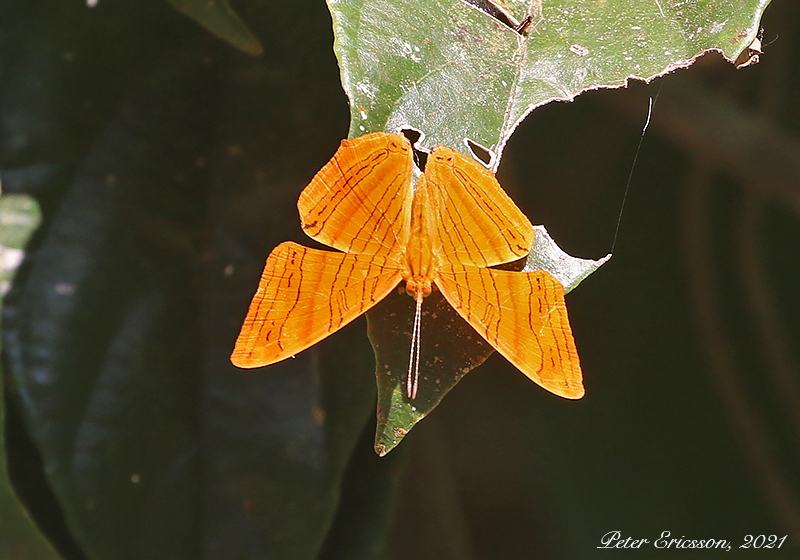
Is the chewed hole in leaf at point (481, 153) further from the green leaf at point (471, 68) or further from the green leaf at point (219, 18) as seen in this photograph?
the green leaf at point (219, 18)

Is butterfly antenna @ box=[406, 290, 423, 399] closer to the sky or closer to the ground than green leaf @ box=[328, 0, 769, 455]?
closer to the ground

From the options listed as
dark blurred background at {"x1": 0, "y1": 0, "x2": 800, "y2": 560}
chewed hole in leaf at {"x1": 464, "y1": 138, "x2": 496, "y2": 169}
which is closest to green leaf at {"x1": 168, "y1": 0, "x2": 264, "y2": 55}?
dark blurred background at {"x1": 0, "y1": 0, "x2": 800, "y2": 560}

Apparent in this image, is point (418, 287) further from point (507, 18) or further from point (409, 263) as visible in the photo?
point (507, 18)

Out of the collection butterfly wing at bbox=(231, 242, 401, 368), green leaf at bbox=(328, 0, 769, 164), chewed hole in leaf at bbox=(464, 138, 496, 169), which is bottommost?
butterfly wing at bbox=(231, 242, 401, 368)

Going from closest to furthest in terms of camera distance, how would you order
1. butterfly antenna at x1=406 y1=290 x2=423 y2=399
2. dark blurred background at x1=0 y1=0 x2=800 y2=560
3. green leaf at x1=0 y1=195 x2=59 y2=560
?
butterfly antenna at x1=406 y1=290 x2=423 y2=399 < green leaf at x1=0 y1=195 x2=59 y2=560 < dark blurred background at x1=0 y1=0 x2=800 y2=560

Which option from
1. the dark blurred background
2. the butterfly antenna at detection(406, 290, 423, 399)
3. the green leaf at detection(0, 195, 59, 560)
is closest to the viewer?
the butterfly antenna at detection(406, 290, 423, 399)

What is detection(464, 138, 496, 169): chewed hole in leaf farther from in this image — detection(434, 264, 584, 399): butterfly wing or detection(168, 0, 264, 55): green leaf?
detection(168, 0, 264, 55): green leaf

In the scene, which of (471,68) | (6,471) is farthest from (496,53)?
(6,471)

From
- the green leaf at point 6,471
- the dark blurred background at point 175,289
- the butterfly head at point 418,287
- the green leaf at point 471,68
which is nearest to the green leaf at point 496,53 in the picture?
the green leaf at point 471,68
